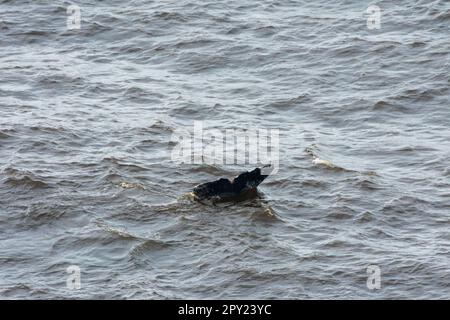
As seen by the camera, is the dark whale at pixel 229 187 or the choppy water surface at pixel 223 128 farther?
the dark whale at pixel 229 187

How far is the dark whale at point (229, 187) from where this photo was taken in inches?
1049

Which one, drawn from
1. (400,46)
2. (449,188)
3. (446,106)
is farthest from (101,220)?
(400,46)

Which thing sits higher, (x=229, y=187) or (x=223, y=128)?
(x=229, y=187)

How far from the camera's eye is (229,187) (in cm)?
2677

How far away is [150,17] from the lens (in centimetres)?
4262

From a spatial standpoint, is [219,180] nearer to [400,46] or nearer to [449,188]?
[449,188]

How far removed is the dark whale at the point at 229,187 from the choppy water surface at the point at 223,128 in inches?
14.3

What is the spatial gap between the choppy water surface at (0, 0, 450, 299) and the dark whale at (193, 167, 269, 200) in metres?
0.36

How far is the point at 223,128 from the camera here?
32.5 m

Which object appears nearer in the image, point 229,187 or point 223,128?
point 229,187

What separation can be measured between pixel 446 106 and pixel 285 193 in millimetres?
8026

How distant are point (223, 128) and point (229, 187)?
592 cm

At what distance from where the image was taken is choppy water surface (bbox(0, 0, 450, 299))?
23734mm

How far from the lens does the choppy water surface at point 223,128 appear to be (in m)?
23.7
